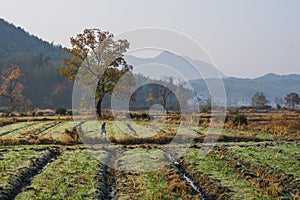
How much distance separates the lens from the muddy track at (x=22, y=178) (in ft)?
45.3

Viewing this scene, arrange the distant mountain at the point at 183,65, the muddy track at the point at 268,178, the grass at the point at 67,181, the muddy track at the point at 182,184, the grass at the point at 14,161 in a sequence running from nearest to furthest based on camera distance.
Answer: the grass at the point at 67,181, the muddy track at the point at 268,178, the muddy track at the point at 182,184, the grass at the point at 14,161, the distant mountain at the point at 183,65

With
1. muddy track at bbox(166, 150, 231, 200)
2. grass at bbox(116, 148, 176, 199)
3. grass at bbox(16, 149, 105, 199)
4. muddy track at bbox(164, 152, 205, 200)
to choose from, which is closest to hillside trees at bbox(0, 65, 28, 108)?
grass at bbox(116, 148, 176, 199)

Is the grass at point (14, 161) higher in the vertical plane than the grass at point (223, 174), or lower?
lower

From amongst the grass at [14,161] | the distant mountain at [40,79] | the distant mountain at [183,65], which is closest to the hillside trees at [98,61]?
the distant mountain at [183,65]

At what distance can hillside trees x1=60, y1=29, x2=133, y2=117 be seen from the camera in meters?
53.5

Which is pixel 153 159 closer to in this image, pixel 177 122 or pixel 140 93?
pixel 177 122

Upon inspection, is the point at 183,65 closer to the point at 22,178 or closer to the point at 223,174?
the point at 223,174

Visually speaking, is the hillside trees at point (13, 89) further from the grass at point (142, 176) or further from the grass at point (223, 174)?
the grass at point (223, 174)

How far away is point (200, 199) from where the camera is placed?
44.2 feet

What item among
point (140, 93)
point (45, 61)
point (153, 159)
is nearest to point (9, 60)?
point (45, 61)

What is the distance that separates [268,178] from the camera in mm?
15984

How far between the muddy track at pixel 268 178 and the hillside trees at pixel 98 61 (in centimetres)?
3462

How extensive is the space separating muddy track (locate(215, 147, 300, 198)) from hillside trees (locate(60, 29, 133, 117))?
34622 mm

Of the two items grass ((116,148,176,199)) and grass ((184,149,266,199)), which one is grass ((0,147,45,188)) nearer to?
grass ((116,148,176,199))
